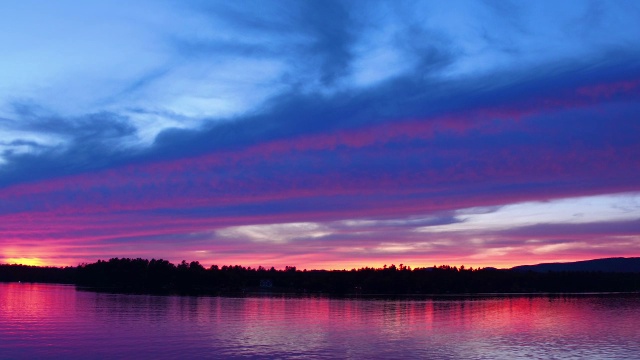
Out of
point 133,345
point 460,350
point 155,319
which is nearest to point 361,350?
point 460,350

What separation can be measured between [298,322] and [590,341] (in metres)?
32.6

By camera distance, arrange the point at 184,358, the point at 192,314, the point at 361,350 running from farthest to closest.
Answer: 1. the point at 192,314
2. the point at 361,350
3. the point at 184,358

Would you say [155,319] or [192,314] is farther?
[192,314]

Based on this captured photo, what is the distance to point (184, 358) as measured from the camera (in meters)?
48.3

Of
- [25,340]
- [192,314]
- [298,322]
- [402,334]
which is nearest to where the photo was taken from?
[25,340]

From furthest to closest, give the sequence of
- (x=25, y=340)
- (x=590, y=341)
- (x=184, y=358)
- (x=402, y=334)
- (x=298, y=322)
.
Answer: (x=298, y=322) → (x=402, y=334) → (x=590, y=341) → (x=25, y=340) → (x=184, y=358)

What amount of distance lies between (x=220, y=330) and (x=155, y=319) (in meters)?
16.2

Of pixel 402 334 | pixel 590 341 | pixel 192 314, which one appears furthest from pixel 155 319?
pixel 590 341

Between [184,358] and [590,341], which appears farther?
[590,341]

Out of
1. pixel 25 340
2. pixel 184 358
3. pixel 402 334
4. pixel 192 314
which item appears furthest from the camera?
pixel 192 314

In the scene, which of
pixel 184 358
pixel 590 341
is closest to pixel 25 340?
pixel 184 358

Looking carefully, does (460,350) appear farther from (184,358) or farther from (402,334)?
(184,358)

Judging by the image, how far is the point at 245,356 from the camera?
161ft

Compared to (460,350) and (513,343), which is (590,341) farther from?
(460,350)
